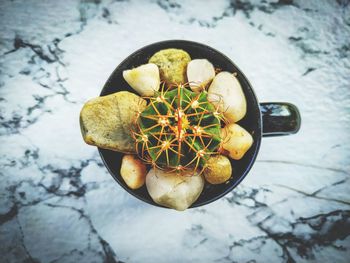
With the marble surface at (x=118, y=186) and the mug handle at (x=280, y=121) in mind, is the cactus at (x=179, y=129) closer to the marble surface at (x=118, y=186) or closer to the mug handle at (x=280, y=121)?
the mug handle at (x=280, y=121)

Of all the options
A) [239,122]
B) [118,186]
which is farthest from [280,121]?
[118,186]

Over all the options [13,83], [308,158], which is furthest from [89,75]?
[308,158]

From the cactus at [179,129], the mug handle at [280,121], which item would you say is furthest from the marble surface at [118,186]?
the cactus at [179,129]

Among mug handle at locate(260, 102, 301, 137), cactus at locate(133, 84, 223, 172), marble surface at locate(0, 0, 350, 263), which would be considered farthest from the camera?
marble surface at locate(0, 0, 350, 263)

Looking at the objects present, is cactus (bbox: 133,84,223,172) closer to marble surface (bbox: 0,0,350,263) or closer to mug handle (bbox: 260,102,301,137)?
mug handle (bbox: 260,102,301,137)

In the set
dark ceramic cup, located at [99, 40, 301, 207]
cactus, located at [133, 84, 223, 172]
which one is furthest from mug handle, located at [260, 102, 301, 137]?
cactus, located at [133, 84, 223, 172]

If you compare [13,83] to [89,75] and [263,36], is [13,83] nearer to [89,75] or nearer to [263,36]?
[89,75]

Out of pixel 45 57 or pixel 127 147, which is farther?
pixel 45 57

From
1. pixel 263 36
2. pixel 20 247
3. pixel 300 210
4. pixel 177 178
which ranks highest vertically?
pixel 263 36
